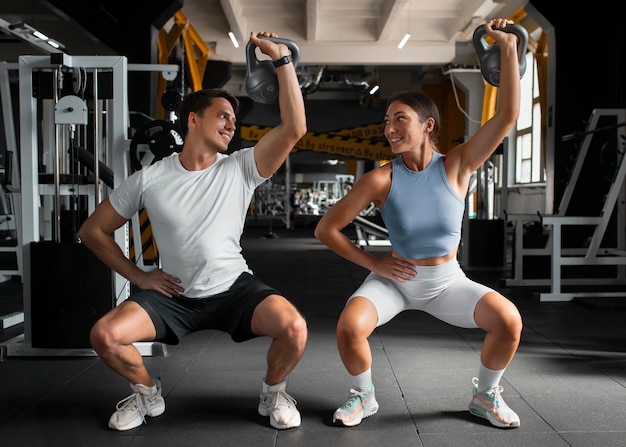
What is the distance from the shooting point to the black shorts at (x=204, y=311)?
1.94 metres

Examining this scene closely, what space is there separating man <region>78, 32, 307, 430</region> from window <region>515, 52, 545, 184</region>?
720 centimetres

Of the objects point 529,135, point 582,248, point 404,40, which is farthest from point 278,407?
point 529,135

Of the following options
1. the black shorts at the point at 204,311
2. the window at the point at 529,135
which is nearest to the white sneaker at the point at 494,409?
the black shorts at the point at 204,311

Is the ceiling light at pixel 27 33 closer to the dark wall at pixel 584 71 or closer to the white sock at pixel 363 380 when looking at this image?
the white sock at pixel 363 380

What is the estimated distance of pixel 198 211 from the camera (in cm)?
196

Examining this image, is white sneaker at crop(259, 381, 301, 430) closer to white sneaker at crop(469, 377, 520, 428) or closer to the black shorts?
the black shorts

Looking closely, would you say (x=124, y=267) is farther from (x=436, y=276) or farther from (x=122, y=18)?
(x=122, y=18)

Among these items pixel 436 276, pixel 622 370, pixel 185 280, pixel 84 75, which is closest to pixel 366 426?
pixel 436 276

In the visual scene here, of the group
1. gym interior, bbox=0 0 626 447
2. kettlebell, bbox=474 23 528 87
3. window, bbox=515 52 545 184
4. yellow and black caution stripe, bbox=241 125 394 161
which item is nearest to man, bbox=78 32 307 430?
gym interior, bbox=0 0 626 447

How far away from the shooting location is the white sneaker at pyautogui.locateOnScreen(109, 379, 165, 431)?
6.39 ft

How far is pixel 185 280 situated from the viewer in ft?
6.46

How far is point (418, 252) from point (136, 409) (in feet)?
3.13

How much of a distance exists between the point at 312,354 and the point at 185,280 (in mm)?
1104

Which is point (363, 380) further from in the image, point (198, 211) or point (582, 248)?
point (582, 248)
